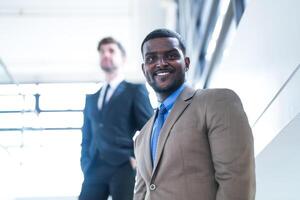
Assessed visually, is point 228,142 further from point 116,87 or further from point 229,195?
point 116,87

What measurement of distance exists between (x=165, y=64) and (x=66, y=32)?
5098 mm

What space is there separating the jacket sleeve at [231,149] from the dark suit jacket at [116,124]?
0.79 meters

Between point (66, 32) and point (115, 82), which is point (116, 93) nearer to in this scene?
point (115, 82)

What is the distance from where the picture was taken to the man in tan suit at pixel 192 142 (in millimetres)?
1054

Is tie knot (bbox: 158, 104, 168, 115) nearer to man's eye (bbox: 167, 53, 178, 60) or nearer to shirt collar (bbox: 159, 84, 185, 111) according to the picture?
shirt collar (bbox: 159, 84, 185, 111)

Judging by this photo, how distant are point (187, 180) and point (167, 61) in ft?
1.24

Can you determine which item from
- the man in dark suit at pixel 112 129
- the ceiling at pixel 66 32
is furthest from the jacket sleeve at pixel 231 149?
the ceiling at pixel 66 32

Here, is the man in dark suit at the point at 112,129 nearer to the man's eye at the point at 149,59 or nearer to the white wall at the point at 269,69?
the white wall at the point at 269,69

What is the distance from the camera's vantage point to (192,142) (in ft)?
3.68

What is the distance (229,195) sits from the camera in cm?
103

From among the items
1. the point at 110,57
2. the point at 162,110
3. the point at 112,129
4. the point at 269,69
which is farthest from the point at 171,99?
the point at 110,57

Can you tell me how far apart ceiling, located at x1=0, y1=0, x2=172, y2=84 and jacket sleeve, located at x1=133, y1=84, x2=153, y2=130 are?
118 inches

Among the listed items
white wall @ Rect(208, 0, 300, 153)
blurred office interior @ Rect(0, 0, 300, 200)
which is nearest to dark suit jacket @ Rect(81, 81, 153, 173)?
blurred office interior @ Rect(0, 0, 300, 200)

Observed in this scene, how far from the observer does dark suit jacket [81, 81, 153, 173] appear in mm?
1854
